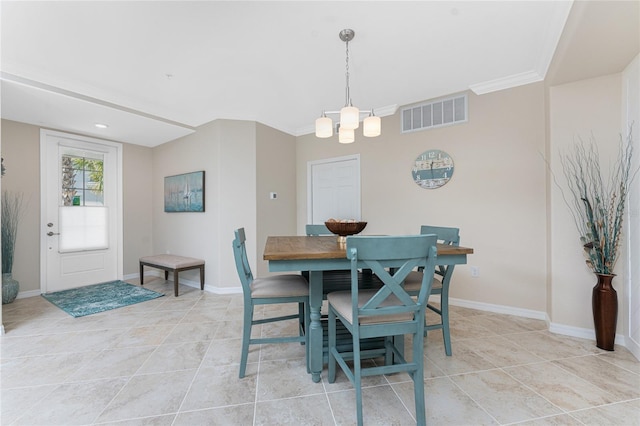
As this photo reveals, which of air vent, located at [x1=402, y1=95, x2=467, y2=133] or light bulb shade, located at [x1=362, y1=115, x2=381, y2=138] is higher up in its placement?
air vent, located at [x1=402, y1=95, x2=467, y2=133]

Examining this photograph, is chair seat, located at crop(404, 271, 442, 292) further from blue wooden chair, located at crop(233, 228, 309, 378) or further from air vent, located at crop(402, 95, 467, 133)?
air vent, located at crop(402, 95, 467, 133)

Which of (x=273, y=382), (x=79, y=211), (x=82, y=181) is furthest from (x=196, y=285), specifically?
(x=273, y=382)

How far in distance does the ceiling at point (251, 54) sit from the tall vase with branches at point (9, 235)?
1.04 meters

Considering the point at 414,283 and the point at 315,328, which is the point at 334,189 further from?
the point at 315,328

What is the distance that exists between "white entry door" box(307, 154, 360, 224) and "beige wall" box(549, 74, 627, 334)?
2.16 m

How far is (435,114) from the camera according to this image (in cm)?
332

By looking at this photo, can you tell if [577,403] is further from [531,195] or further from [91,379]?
[91,379]

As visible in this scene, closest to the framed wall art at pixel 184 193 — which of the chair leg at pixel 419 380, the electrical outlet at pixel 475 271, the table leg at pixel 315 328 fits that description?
the table leg at pixel 315 328

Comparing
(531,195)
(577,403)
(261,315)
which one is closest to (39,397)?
(261,315)

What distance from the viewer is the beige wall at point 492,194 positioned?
110 inches

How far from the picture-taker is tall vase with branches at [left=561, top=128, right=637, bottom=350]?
2139 millimetres

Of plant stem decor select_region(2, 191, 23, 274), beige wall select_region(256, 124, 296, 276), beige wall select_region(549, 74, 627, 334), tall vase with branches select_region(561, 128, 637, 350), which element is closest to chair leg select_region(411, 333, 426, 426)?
tall vase with branches select_region(561, 128, 637, 350)

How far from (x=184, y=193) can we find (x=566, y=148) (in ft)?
15.2

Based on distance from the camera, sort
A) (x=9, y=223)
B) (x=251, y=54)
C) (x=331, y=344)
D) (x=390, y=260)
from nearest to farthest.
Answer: (x=390, y=260) < (x=331, y=344) < (x=251, y=54) < (x=9, y=223)
